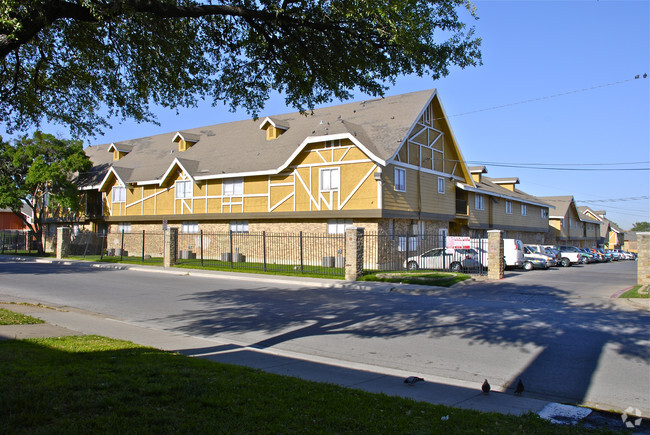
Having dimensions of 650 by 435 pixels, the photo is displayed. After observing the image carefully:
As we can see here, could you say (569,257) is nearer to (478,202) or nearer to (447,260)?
(478,202)

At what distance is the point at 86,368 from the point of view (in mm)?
6387

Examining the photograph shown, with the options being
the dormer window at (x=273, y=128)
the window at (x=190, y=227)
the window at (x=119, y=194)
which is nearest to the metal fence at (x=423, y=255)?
the dormer window at (x=273, y=128)

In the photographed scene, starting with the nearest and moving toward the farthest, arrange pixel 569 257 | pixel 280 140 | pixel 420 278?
pixel 420 278, pixel 280 140, pixel 569 257

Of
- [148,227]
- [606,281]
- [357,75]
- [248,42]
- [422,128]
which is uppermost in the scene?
[422,128]

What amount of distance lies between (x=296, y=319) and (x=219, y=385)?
21.4 ft

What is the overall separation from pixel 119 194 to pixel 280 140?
15.7 meters

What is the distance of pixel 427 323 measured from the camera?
11.7m

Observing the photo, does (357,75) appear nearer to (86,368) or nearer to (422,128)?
(86,368)

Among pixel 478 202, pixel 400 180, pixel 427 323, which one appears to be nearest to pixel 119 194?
pixel 400 180

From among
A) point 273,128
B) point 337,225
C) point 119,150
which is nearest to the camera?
point 337,225

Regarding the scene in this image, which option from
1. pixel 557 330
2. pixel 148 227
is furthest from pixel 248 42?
pixel 148 227

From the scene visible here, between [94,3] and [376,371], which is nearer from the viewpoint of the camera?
[376,371]

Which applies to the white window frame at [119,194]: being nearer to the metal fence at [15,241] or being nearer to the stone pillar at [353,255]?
the metal fence at [15,241]

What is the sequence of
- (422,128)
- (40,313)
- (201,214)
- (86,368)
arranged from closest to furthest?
(86,368) < (40,313) < (422,128) < (201,214)
